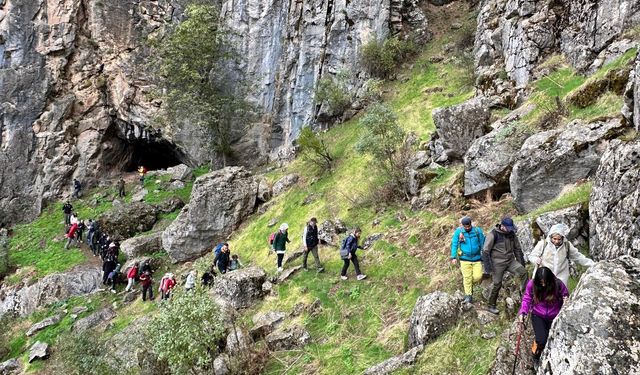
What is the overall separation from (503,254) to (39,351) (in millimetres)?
19842

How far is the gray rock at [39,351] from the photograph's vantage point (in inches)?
722

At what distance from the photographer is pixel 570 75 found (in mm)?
16016

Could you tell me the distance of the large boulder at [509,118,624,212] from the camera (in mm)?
10251

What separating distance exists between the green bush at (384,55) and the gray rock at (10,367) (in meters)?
24.9

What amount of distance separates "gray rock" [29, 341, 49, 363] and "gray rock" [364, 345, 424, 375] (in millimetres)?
16887

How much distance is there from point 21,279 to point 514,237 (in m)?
28.3

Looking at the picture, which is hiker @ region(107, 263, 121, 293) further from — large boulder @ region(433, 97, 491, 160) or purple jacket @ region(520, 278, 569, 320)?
purple jacket @ region(520, 278, 569, 320)

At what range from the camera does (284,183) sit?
24.7 m

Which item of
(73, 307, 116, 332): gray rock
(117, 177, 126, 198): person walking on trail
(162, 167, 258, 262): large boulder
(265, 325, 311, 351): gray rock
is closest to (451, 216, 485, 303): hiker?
(265, 325, 311, 351): gray rock

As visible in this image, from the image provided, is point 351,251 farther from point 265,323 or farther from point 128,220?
point 128,220

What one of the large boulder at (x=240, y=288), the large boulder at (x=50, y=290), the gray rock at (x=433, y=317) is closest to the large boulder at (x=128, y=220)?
the large boulder at (x=50, y=290)

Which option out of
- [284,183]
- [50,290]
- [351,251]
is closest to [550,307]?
[351,251]

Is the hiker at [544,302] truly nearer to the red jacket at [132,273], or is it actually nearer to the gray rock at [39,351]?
the gray rock at [39,351]

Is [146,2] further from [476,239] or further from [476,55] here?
[476,239]
